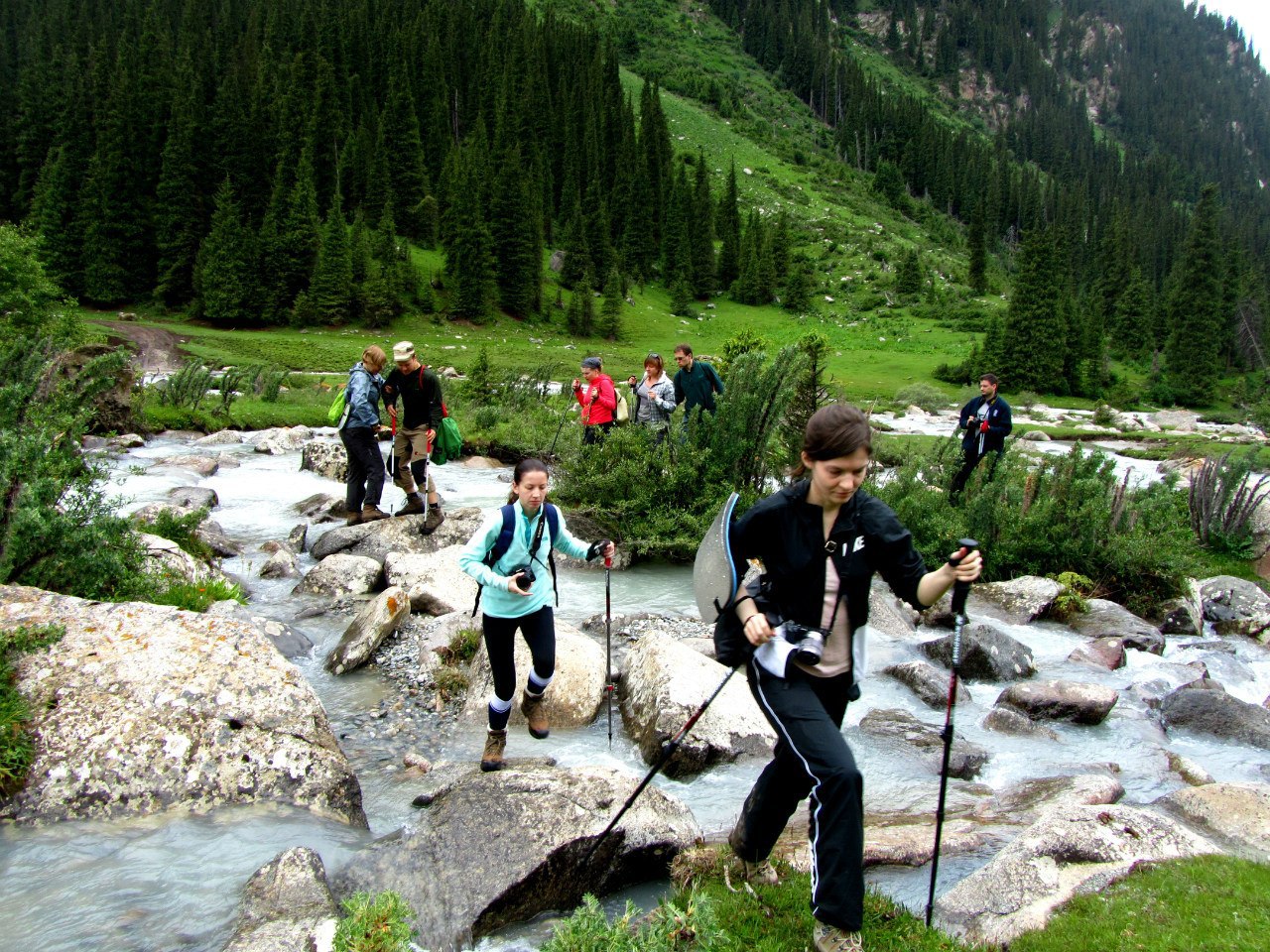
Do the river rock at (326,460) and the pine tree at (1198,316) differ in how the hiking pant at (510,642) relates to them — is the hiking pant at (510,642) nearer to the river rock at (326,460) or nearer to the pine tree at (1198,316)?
the river rock at (326,460)

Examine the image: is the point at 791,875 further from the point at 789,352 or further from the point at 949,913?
the point at 789,352

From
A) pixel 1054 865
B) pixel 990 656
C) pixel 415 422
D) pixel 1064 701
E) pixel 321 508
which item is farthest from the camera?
pixel 321 508

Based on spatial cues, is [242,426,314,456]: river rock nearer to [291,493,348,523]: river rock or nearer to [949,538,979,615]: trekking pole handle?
[291,493,348,523]: river rock

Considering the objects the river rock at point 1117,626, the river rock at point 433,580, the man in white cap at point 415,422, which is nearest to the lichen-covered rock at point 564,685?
the river rock at point 433,580

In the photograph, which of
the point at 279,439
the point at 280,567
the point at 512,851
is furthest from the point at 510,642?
the point at 279,439

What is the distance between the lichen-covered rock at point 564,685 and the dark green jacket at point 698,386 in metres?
6.06

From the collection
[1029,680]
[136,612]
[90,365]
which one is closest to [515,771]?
[136,612]

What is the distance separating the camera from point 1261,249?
121250 mm

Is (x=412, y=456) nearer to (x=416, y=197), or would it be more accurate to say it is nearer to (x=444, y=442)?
(x=444, y=442)

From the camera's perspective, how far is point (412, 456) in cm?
1196

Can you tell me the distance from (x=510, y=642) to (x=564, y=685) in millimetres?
1405

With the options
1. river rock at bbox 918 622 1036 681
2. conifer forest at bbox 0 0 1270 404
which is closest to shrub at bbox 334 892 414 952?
river rock at bbox 918 622 1036 681

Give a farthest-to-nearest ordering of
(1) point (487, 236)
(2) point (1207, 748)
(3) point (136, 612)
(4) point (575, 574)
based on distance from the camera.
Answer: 1. (1) point (487, 236)
2. (4) point (575, 574)
3. (2) point (1207, 748)
4. (3) point (136, 612)

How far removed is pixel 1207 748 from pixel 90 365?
11378 millimetres
